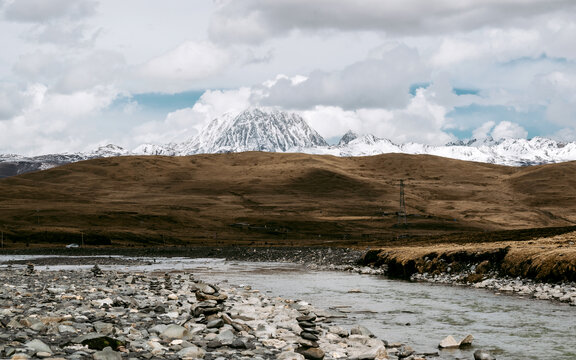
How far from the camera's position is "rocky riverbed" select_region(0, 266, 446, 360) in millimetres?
15281

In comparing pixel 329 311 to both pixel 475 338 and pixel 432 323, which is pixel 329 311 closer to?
pixel 432 323

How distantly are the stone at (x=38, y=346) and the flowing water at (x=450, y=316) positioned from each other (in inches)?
475

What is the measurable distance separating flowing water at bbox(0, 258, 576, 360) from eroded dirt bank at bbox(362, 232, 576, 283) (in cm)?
389

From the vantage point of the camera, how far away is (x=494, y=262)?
45.3m

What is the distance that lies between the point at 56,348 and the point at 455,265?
3949 centimetres

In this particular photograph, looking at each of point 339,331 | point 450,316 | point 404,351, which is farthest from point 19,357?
point 450,316

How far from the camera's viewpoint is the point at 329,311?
3039 cm

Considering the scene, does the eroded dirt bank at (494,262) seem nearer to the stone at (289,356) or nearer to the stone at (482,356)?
the stone at (482,356)

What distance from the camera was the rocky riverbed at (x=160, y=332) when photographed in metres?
15.3

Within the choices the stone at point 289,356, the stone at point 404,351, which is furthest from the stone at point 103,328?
the stone at point 404,351

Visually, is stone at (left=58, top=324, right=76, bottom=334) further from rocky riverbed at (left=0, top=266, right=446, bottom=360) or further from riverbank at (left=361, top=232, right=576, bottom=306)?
riverbank at (left=361, top=232, right=576, bottom=306)

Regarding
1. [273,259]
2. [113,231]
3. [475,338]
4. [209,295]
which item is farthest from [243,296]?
[113,231]

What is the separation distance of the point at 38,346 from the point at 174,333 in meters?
4.68

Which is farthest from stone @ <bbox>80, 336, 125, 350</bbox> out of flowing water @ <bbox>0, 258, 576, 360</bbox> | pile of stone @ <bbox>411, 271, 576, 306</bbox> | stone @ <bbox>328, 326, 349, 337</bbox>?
pile of stone @ <bbox>411, 271, 576, 306</bbox>
